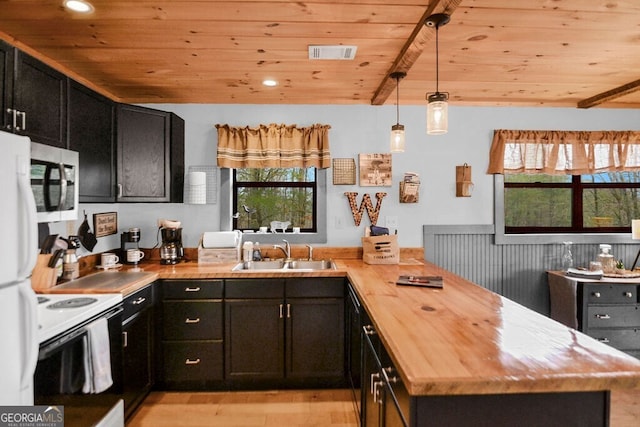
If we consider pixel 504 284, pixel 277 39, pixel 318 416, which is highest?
pixel 277 39

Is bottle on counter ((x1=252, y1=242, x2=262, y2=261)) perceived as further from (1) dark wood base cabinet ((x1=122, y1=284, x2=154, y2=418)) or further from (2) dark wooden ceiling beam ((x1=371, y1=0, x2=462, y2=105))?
(2) dark wooden ceiling beam ((x1=371, y1=0, x2=462, y2=105))

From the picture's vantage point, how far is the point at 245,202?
363 cm

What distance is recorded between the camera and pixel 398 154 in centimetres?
354

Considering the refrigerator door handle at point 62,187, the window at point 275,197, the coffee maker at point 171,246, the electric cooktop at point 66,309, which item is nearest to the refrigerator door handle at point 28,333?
the electric cooktop at point 66,309

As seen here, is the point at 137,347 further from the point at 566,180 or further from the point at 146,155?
the point at 566,180

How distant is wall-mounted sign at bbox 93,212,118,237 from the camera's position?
10.1 ft

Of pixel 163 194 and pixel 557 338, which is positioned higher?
pixel 163 194

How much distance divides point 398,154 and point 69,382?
295cm

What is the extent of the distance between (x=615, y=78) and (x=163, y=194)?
371 centimetres

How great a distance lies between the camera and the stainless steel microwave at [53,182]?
1858 millimetres

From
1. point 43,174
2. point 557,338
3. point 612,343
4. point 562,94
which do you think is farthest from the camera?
point 562,94

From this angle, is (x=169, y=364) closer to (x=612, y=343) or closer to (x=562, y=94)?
(x=612, y=343)

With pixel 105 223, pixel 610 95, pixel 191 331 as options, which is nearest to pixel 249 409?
pixel 191 331

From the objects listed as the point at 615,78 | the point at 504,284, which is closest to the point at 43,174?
the point at 504,284
